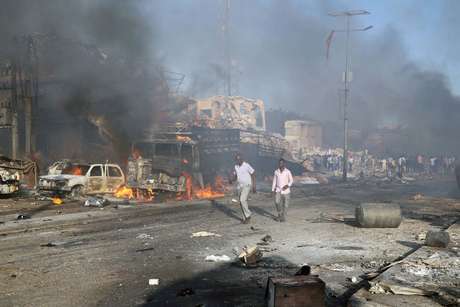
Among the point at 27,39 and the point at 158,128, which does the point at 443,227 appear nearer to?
the point at 158,128

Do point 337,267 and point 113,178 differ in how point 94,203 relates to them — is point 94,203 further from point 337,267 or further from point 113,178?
point 337,267

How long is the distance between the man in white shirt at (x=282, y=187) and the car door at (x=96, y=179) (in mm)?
7674

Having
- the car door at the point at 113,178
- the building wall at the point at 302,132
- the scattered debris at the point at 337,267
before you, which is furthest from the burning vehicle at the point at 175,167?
the building wall at the point at 302,132

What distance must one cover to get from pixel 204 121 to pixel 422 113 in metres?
29.8

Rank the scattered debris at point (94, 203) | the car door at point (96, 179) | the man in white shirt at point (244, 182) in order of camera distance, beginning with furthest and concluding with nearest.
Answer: the car door at point (96, 179), the scattered debris at point (94, 203), the man in white shirt at point (244, 182)

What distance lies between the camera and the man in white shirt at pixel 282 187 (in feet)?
36.8

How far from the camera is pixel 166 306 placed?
5098mm

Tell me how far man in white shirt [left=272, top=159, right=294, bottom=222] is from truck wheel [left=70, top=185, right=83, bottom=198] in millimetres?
7751

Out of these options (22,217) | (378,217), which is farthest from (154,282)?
(22,217)

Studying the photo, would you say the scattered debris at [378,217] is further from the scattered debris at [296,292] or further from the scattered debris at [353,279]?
the scattered debris at [296,292]

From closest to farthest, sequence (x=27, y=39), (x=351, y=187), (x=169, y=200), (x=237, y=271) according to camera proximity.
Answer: (x=237, y=271) → (x=169, y=200) → (x=27, y=39) → (x=351, y=187)

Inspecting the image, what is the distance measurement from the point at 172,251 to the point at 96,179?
945 centimetres

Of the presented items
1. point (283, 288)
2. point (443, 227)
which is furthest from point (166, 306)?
point (443, 227)

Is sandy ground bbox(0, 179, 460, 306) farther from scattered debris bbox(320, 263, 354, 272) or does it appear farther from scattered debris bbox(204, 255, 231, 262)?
scattered debris bbox(204, 255, 231, 262)
